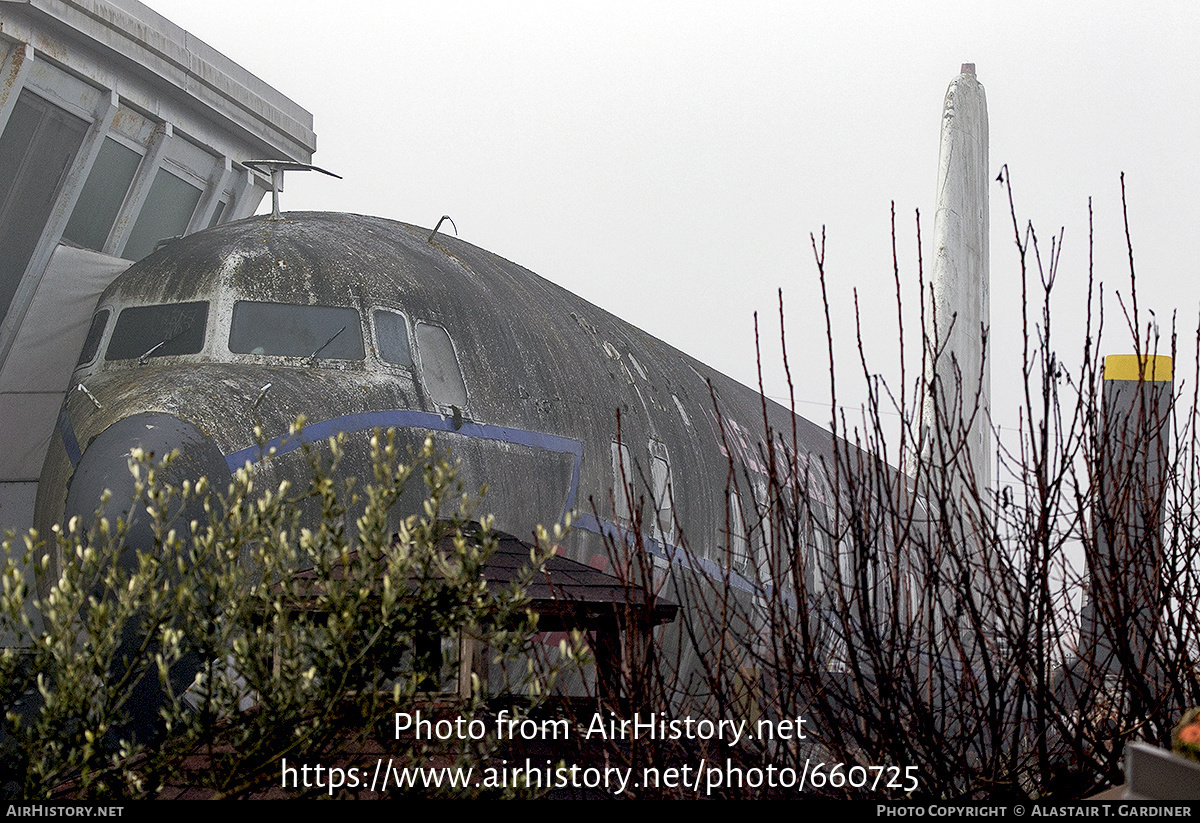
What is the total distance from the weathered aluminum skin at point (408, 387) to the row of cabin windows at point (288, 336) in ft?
0.26

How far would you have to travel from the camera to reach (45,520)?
8.95m

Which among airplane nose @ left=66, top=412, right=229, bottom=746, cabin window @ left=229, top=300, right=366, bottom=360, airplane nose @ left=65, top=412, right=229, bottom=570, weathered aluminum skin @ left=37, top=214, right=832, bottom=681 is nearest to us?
airplane nose @ left=66, top=412, right=229, bottom=746

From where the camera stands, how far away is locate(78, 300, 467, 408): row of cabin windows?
9.60 metres

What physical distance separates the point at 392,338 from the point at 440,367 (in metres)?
0.47

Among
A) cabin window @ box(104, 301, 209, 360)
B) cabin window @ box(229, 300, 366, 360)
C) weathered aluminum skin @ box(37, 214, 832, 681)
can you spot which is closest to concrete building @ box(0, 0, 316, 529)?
weathered aluminum skin @ box(37, 214, 832, 681)

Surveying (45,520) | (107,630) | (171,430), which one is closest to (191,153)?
(45,520)

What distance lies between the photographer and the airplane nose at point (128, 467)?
716cm

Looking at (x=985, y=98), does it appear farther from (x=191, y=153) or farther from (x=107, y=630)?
(x=107, y=630)

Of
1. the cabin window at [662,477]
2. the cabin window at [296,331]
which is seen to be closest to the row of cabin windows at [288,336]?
the cabin window at [296,331]

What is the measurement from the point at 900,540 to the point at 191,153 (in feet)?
42.3

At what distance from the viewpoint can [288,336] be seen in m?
9.67

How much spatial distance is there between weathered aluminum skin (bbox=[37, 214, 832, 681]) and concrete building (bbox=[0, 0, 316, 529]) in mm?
2734

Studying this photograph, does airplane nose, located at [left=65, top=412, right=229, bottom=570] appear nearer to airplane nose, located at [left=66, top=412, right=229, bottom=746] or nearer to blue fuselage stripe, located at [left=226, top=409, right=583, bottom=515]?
airplane nose, located at [left=66, top=412, right=229, bottom=746]

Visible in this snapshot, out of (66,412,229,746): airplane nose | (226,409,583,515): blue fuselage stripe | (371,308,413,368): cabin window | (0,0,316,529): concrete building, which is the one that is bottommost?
(66,412,229,746): airplane nose
